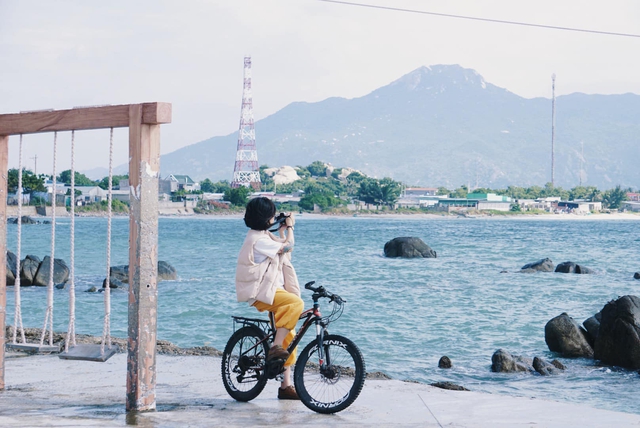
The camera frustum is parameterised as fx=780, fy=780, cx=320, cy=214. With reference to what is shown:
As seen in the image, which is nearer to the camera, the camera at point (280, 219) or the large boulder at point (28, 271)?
the camera at point (280, 219)

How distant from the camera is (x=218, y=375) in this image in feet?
27.8

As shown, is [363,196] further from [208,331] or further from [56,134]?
[56,134]

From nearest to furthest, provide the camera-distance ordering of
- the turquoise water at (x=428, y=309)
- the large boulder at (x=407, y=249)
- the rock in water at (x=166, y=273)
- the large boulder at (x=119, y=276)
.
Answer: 1. the turquoise water at (x=428, y=309)
2. the large boulder at (x=119, y=276)
3. the rock in water at (x=166, y=273)
4. the large boulder at (x=407, y=249)

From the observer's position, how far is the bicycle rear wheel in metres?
7.11

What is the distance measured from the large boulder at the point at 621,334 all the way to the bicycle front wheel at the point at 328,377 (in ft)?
31.5

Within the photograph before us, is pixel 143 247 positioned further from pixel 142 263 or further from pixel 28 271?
pixel 28 271

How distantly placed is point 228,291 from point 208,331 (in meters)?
11.6

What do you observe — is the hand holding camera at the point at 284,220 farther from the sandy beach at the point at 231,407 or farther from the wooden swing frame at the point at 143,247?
the sandy beach at the point at 231,407

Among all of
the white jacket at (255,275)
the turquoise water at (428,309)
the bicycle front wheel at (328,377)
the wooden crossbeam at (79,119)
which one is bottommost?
the turquoise water at (428,309)

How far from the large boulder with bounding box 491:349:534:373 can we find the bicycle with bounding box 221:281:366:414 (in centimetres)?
842

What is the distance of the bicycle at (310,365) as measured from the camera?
22.0 feet

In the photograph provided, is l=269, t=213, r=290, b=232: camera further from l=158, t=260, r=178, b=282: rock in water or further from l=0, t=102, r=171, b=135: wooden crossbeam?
l=158, t=260, r=178, b=282: rock in water

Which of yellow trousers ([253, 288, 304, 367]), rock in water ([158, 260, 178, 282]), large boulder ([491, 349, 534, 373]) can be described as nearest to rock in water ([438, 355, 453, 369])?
large boulder ([491, 349, 534, 373])

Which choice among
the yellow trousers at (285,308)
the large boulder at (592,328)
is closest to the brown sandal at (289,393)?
the yellow trousers at (285,308)
